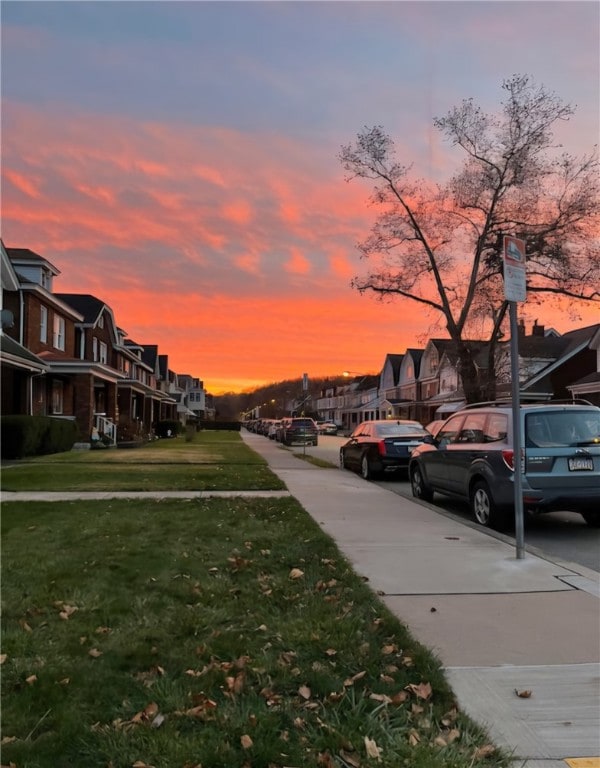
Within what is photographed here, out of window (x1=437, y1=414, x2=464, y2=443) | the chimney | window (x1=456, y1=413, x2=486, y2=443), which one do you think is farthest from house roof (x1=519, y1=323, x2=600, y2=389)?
window (x1=456, y1=413, x2=486, y2=443)

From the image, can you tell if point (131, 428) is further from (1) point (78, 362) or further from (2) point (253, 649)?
(2) point (253, 649)

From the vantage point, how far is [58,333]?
28.0 meters

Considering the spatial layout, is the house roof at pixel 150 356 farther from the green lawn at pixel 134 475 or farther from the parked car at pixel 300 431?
the green lawn at pixel 134 475

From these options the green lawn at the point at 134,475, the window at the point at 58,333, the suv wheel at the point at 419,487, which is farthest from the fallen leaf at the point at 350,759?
the window at the point at 58,333

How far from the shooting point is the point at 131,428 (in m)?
35.3

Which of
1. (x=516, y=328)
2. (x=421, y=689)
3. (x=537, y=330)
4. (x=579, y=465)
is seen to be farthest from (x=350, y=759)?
(x=537, y=330)

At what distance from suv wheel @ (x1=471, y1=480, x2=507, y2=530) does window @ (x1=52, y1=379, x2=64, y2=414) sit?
22336 millimetres

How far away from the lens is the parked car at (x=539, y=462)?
308 inches

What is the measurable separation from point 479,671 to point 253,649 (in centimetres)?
143

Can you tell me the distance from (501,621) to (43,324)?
25.1 m

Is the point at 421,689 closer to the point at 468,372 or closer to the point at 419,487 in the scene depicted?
the point at 419,487

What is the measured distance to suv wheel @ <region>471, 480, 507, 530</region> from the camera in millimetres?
8336

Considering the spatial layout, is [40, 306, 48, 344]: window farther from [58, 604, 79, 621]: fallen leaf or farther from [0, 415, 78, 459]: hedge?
[58, 604, 79, 621]: fallen leaf

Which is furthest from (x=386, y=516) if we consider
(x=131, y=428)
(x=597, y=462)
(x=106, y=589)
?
(x=131, y=428)
